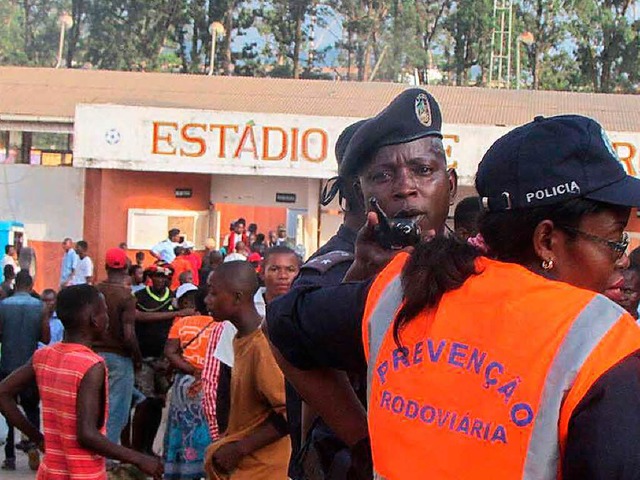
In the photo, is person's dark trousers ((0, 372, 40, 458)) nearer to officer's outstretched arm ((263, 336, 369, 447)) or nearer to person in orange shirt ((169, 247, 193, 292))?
person in orange shirt ((169, 247, 193, 292))

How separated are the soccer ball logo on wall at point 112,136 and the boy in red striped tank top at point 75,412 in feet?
53.2

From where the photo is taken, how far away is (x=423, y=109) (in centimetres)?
298

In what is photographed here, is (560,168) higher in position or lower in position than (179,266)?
higher

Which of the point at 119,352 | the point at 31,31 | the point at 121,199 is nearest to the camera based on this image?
the point at 119,352

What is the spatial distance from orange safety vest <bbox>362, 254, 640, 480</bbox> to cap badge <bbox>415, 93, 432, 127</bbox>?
105 cm

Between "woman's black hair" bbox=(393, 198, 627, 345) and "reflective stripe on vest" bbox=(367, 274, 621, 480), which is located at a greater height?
"woman's black hair" bbox=(393, 198, 627, 345)

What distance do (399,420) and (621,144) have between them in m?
19.5

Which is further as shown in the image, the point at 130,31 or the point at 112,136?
the point at 130,31

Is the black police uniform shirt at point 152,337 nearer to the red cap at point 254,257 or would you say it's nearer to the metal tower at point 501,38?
the red cap at point 254,257

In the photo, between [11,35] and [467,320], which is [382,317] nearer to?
[467,320]

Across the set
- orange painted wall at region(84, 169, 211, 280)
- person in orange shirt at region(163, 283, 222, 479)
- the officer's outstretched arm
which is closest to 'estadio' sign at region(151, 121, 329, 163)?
orange painted wall at region(84, 169, 211, 280)

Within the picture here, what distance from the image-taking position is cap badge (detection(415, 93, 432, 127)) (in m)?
2.96

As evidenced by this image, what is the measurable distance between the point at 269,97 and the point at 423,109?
79.0 ft

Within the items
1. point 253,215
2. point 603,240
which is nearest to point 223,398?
point 603,240
